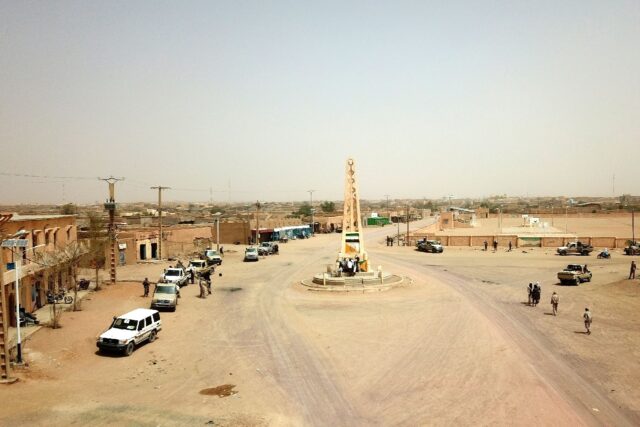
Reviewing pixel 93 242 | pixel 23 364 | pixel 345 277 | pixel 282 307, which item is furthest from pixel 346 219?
pixel 23 364

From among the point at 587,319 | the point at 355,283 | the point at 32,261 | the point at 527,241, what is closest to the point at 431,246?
the point at 527,241

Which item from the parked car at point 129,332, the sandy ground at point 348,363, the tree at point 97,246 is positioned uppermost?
the tree at point 97,246

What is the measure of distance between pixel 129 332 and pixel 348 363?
29.8 feet

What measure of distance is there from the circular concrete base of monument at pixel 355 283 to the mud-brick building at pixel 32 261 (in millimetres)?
16694

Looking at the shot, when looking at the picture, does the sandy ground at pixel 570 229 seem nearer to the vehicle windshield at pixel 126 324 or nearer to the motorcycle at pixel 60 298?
the motorcycle at pixel 60 298

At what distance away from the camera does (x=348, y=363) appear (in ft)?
61.6

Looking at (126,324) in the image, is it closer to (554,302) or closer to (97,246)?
(97,246)

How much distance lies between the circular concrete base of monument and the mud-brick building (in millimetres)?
16694

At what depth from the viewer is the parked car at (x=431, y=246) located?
60.4 meters

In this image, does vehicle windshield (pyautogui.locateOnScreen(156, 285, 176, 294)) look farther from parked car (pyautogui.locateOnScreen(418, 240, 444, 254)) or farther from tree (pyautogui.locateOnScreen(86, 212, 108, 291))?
parked car (pyautogui.locateOnScreen(418, 240, 444, 254))

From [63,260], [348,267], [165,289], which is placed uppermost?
[63,260]

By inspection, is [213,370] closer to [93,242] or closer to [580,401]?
[580,401]

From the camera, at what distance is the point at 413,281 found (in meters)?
38.4

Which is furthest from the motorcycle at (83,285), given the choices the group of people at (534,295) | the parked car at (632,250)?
the parked car at (632,250)
